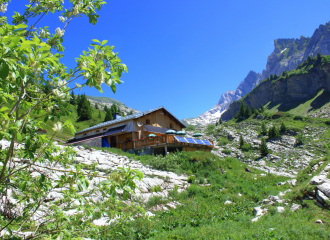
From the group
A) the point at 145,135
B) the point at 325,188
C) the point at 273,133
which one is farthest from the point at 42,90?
the point at 273,133

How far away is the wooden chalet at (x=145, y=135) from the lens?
2339cm

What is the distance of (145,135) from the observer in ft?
89.7

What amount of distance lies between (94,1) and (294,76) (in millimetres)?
125586

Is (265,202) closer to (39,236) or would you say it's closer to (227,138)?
(39,236)

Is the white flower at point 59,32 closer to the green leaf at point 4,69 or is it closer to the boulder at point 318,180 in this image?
the green leaf at point 4,69

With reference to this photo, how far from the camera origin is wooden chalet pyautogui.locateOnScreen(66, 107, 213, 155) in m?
23.4

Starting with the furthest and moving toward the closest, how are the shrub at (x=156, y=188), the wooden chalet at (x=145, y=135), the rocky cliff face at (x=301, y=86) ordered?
the rocky cliff face at (x=301, y=86), the wooden chalet at (x=145, y=135), the shrub at (x=156, y=188)

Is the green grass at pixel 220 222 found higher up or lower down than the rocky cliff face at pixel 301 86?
lower down

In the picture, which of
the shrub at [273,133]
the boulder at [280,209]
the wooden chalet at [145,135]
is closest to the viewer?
the boulder at [280,209]

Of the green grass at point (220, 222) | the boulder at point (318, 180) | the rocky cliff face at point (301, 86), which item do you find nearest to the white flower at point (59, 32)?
the green grass at point (220, 222)

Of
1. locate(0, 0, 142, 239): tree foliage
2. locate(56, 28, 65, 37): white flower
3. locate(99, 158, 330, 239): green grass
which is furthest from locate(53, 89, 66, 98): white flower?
locate(99, 158, 330, 239): green grass

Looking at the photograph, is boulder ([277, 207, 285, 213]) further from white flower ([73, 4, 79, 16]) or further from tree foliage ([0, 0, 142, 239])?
white flower ([73, 4, 79, 16])

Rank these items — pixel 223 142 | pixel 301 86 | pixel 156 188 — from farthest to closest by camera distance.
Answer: pixel 301 86 → pixel 223 142 → pixel 156 188

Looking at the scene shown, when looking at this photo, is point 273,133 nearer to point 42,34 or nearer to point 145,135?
point 145,135
